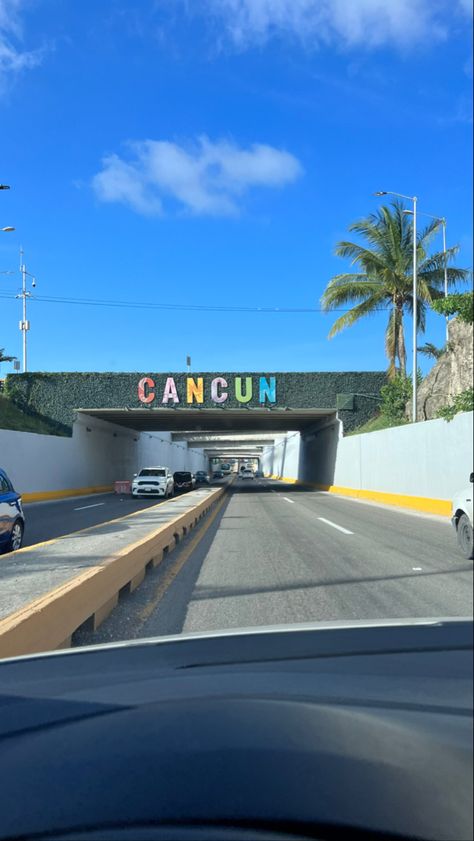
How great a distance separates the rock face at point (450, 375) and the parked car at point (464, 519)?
0.44 metres

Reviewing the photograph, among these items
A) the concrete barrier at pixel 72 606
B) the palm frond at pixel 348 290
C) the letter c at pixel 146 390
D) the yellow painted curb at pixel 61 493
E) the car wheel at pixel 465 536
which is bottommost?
the yellow painted curb at pixel 61 493

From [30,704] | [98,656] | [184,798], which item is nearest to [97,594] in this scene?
[98,656]

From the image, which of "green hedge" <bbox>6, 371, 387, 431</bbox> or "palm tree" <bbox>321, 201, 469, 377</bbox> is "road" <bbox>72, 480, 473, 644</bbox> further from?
"green hedge" <bbox>6, 371, 387, 431</bbox>

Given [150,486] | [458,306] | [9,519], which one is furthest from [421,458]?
[150,486]

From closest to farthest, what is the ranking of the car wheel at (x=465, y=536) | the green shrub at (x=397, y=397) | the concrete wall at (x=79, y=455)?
the car wheel at (x=465, y=536), the green shrub at (x=397, y=397), the concrete wall at (x=79, y=455)

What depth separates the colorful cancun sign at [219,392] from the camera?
3178cm

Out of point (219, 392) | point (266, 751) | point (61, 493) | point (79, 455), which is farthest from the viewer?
point (79, 455)

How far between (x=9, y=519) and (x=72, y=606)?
594 centimetres

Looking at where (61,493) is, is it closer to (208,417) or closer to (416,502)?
(208,417)

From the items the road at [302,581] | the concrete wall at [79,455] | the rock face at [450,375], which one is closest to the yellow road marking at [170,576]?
the road at [302,581]

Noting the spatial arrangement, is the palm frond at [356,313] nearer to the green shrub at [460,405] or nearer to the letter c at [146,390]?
the green shrub at [460,405]

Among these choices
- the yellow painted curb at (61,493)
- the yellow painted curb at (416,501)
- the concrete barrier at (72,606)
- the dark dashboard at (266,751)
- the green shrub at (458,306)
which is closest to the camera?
the dark dashboard at (266,751)

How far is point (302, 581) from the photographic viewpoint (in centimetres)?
703

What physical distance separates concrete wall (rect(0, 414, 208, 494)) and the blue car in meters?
15.3
